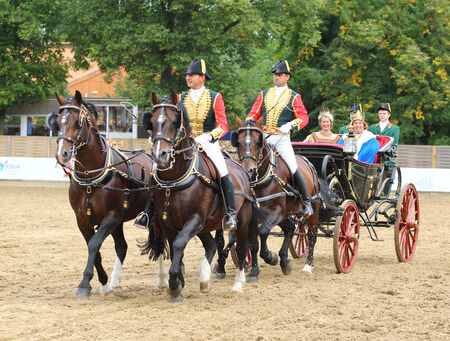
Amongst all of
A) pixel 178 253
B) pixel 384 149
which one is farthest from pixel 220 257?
pixel 384 149

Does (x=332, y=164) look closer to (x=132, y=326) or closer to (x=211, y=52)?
(x=132, y=326)

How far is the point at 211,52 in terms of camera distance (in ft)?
87.2

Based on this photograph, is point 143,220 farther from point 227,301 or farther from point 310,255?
point 310,255

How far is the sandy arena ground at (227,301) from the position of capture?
605 cm

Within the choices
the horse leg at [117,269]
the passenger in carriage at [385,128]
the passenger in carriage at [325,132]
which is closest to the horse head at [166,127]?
the horse leg at [117,269]

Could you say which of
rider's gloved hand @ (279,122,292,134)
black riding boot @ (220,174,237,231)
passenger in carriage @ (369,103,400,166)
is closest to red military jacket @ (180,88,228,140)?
black riding boot @ (220,174,237,231)

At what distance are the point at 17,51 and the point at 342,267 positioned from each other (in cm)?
2548

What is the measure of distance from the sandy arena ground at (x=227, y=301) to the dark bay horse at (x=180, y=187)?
62cm

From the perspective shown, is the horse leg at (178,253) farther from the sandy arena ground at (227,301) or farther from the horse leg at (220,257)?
the horse leg at (220,257)

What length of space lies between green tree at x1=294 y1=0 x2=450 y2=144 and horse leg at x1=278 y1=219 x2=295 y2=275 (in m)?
18.6

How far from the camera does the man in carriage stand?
311 inches

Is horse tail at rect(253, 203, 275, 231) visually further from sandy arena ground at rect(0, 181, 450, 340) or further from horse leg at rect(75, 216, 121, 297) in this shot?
horse leg at rect(75, 216, 121, 297)

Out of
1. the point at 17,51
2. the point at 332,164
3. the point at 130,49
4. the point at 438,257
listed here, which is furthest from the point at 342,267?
the point at 17,51

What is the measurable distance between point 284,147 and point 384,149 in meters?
2.46
